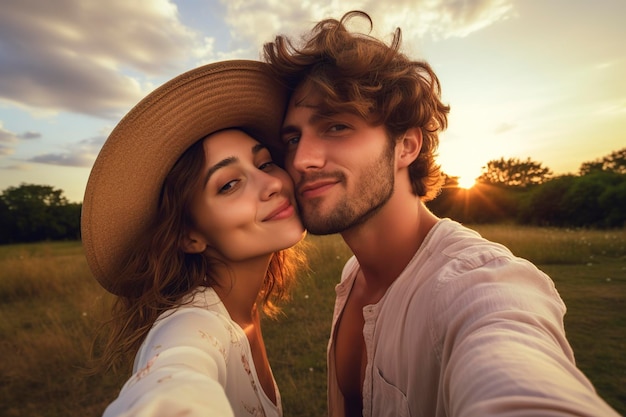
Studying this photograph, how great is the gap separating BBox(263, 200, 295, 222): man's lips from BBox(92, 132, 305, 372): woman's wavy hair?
1.70 ft

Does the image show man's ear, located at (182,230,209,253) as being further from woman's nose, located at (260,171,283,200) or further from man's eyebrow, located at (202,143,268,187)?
woman's nose, located at (260,171,283,200)

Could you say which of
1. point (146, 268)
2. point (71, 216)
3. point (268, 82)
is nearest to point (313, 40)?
point (268, 82)

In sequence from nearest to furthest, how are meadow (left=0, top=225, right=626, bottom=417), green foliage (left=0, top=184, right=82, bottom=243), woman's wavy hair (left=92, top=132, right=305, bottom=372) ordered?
woman's wavy hair (left=92, top=132, right=305, bottom=372) → meadow (left=0, top=225, right=626, bottom=417) → green foliage (left=0, top=184, right=82, bottom=243)

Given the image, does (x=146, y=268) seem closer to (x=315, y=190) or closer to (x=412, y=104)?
(x=315, y=190)

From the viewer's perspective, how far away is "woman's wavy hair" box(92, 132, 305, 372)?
2178 millimetres

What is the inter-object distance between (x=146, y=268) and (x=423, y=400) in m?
1.83

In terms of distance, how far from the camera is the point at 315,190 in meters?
2.39

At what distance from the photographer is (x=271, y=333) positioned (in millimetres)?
5402

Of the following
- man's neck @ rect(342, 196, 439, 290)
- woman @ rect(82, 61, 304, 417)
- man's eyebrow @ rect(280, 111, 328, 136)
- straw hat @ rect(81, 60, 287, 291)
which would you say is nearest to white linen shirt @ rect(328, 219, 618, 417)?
man's neck @ rect(342, 196, 439, 290)

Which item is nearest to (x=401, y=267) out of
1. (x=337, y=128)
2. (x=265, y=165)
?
(x=337, y=128)

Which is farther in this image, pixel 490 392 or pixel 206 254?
pixel 206 254

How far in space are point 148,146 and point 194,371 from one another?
Result: 4.54 feet

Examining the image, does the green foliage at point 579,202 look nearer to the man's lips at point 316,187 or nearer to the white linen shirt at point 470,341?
the man's lips at point 316,187

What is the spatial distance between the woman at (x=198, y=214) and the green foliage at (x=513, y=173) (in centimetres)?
5091
